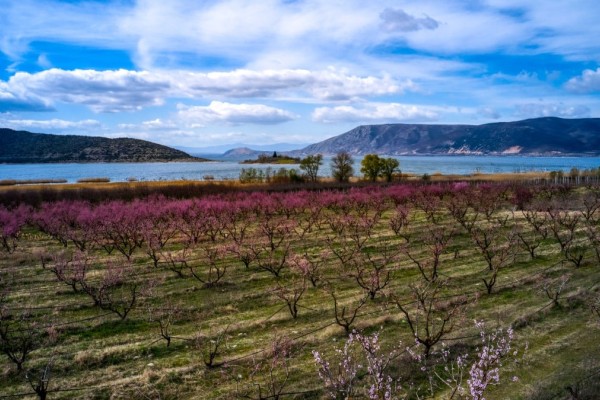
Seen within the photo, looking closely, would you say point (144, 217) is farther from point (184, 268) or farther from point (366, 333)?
point (366, 333)

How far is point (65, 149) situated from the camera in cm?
16875

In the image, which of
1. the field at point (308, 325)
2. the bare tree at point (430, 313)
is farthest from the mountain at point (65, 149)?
the bare tree at point (430, 313)

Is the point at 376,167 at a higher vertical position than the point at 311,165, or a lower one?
lower

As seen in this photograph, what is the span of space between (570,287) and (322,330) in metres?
8.16

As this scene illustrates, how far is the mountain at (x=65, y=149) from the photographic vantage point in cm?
16138

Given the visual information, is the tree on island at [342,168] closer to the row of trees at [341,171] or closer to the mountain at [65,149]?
the row of trees at [341,171]

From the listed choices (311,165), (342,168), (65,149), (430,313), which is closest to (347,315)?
(430,313)

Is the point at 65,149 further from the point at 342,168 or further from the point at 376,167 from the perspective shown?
the point at 376,167

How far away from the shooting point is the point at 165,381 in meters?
8.51

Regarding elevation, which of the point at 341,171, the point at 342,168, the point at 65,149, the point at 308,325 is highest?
the point at 65,149

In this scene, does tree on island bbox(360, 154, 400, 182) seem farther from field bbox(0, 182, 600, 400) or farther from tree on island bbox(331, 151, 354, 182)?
field bbox(0, 182, 600, 400)

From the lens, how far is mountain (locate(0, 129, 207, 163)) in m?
161

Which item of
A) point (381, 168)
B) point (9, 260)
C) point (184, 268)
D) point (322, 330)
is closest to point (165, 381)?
point (322, 330)

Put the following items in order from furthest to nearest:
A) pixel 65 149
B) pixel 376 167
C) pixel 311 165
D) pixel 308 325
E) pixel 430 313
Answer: pixel 65 149 < pixel 311 165 < pixel 376 167 < pixel 430 313 < pixel 308 325
